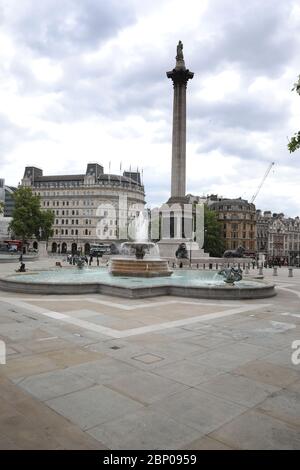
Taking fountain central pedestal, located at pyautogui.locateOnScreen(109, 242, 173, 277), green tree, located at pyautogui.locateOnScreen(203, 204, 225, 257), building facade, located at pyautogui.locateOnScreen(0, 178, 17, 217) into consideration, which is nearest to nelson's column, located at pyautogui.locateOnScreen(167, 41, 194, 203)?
fountain central pedestal, located at pyautogui.locateOnScreen(109, 242, 173, 277)

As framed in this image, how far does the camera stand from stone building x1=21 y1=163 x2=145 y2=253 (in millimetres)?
112688

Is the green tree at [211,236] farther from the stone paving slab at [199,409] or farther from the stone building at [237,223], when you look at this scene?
the stone paving slab at [199,409]

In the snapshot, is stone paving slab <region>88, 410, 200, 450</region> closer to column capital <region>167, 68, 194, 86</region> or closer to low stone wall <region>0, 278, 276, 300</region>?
low stone wall <region>0, 278, 276, 300</region>

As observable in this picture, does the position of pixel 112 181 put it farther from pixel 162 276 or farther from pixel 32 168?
pixel 162 276

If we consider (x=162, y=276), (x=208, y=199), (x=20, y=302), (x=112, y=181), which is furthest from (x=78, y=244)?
(x=20, y=302)

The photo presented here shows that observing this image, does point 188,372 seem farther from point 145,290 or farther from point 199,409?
point 145,290

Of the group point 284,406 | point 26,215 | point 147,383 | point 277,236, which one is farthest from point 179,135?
point 277,236

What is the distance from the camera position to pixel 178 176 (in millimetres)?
52250

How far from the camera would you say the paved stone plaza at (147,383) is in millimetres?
4770

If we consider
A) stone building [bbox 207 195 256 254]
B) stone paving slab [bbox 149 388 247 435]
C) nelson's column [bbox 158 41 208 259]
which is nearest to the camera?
stone paving slab [bbox 149 388 247 435]

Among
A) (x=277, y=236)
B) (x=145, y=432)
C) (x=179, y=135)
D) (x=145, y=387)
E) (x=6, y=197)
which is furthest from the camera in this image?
(x=6, y=197)

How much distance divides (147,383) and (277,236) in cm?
13488

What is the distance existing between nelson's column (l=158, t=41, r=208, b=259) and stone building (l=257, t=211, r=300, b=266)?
3154 inches
